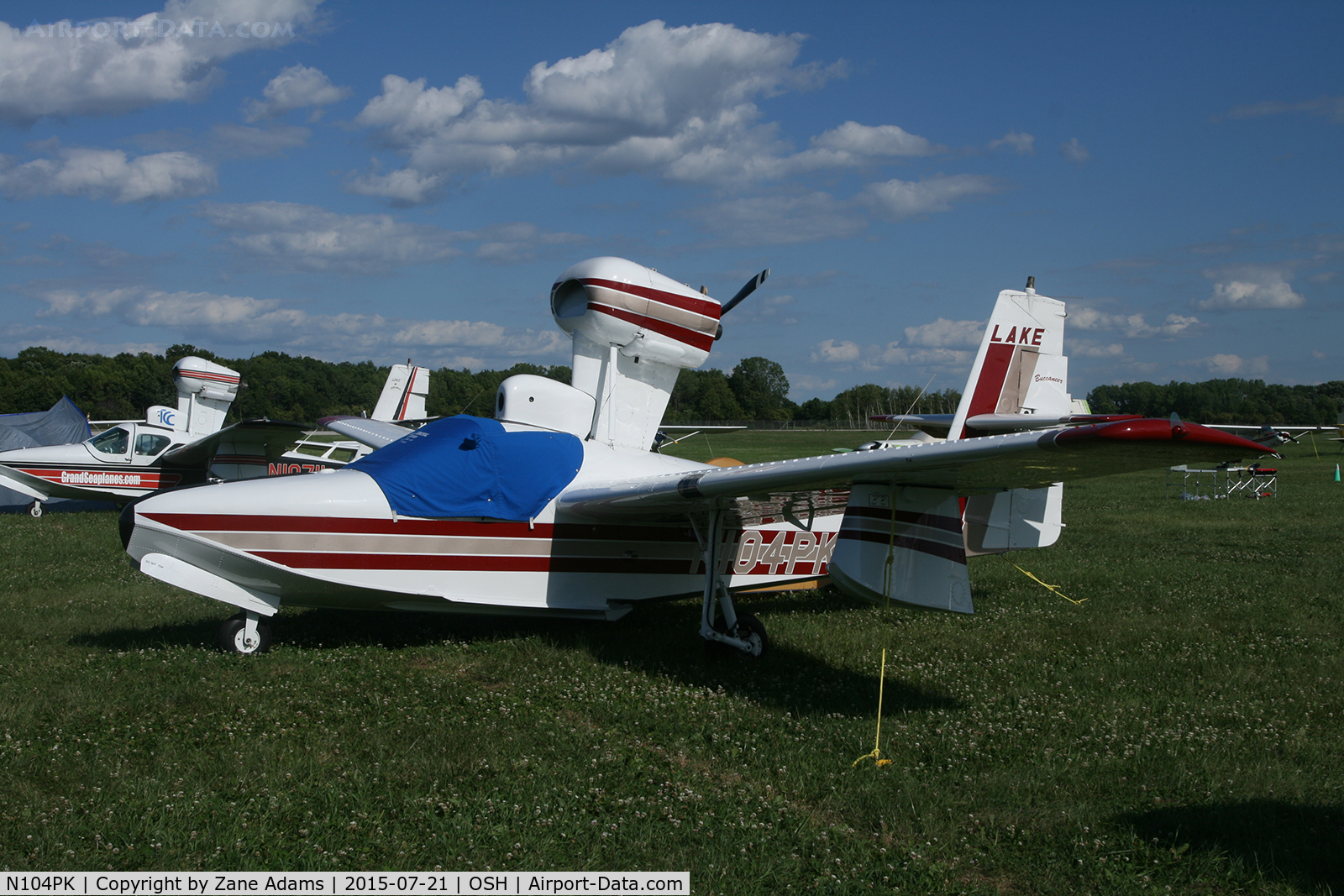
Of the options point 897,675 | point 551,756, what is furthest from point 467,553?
point 897,675

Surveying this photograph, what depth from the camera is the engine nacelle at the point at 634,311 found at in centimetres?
910

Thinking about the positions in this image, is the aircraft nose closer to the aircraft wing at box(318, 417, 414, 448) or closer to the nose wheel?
the aircraft wing at box(318, 417, 414, 448)

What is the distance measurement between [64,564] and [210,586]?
7.01 m

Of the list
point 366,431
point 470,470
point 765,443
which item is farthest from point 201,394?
point 765,443

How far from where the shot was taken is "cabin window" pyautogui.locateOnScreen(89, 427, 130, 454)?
19.0 m

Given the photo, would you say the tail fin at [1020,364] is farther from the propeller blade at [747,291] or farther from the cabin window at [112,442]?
the cabin window at [112,442]

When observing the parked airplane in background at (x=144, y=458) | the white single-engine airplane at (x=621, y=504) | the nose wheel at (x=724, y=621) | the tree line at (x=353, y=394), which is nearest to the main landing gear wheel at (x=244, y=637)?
the white single-engine airplane at (x=621, y=504)

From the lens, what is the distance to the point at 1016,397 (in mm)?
9695

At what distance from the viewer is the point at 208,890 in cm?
372

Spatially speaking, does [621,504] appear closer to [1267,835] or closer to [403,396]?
[1267,835]

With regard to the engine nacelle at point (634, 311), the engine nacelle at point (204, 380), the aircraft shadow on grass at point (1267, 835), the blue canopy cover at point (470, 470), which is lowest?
the aircraft shadow on grass at point (1267, 835)

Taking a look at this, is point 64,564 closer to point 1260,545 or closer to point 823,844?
point 823,844

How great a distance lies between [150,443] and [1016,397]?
748 inches

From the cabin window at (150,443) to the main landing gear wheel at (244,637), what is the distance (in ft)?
47.6
